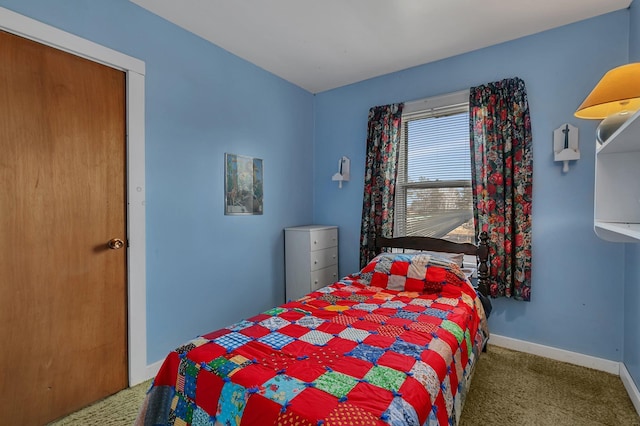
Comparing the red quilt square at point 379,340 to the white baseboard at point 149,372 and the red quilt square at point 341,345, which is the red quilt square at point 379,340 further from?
the white baseboard at point 149,372

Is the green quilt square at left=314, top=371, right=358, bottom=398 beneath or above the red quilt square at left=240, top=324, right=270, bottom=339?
beneath

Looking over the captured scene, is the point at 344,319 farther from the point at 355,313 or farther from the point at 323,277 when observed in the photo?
the point at 323,277

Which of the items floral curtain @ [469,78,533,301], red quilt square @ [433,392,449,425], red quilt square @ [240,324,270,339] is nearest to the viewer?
red quilt square @ [433,392,449,425]

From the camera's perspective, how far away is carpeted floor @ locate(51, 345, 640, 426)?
180cm

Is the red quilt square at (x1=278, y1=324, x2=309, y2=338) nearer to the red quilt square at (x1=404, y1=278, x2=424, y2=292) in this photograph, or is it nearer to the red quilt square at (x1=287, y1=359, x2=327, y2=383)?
the red quilt square at (x1=287, y1=359, x2=327, y2=383)

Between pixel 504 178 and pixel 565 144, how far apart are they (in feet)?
1.52

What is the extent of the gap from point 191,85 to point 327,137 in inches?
65.3

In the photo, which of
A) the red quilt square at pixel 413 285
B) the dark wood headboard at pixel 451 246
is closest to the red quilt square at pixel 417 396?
the red quilt square at pixel 413 285

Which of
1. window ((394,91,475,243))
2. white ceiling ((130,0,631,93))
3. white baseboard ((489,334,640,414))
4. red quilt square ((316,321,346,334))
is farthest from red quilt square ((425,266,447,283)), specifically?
white ceiling ((130,0,631,93))

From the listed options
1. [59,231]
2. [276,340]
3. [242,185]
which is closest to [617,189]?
[276,340]

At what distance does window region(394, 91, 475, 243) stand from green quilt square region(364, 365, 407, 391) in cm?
201

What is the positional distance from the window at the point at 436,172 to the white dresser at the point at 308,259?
2.53ft

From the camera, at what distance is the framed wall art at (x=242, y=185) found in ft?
9.29

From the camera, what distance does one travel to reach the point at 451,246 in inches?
110
